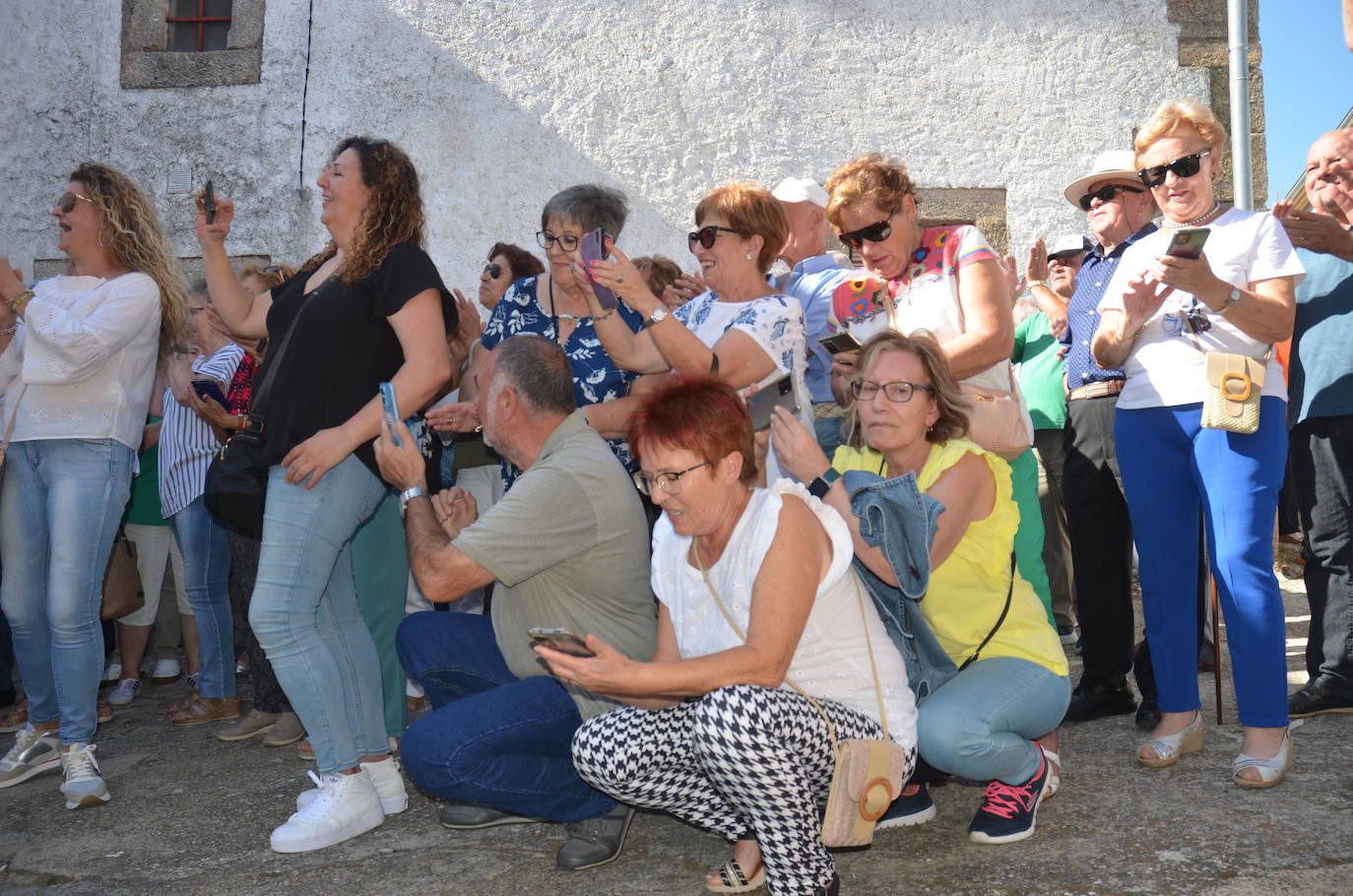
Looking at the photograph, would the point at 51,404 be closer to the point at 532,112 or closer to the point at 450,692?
the point at 450,692

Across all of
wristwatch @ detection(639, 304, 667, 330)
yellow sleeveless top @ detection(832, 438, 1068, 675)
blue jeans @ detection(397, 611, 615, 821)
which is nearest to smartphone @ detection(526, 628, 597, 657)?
blue jeans @ detection(397, 611, 615, 821)

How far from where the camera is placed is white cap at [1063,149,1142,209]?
449 centimetres

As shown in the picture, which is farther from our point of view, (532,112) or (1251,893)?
(532,112)

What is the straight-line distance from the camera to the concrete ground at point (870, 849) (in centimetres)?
278

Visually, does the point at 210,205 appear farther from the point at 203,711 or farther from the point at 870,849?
the point at 870,849

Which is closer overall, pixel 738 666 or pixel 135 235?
pixel 738 666

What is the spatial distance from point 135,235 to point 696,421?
7.90 ft

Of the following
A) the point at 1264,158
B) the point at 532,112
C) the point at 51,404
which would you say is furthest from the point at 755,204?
the point at 1264,158

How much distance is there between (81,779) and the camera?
372 centimetres

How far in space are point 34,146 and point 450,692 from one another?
7032 millimetres

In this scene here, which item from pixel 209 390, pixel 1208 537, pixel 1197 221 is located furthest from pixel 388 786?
pixel 1197 221

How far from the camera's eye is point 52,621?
3.81 metres

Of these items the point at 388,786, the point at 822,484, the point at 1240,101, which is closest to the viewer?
the point at 822,484

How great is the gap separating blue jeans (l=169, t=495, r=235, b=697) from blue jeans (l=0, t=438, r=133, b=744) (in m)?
0.75
